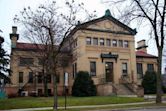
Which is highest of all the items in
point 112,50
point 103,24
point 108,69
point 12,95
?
point 103,24

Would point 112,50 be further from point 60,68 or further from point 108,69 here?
point 60,68

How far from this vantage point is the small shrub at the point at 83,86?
43.3 m

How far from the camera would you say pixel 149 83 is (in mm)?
48594

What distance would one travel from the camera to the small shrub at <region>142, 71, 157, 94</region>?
48328mm

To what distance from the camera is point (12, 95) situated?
4597 cm

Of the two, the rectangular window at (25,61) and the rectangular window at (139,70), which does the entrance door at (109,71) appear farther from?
the rectangular window at (25,61)

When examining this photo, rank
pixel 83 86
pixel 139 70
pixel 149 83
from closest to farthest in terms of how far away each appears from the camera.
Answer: pixel 83 86, pixel 149 83, pixel 139 70

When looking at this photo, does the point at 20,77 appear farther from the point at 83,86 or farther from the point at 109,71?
the point at 109,71

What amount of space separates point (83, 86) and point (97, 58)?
6196mm

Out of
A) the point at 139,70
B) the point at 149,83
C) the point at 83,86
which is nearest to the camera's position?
the point at 83,86

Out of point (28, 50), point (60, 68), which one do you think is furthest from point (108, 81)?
point (28, 50)

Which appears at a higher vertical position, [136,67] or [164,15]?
[164,15]

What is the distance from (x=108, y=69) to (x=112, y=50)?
3.15m

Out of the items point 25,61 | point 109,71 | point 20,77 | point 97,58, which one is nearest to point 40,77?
point 20,77
